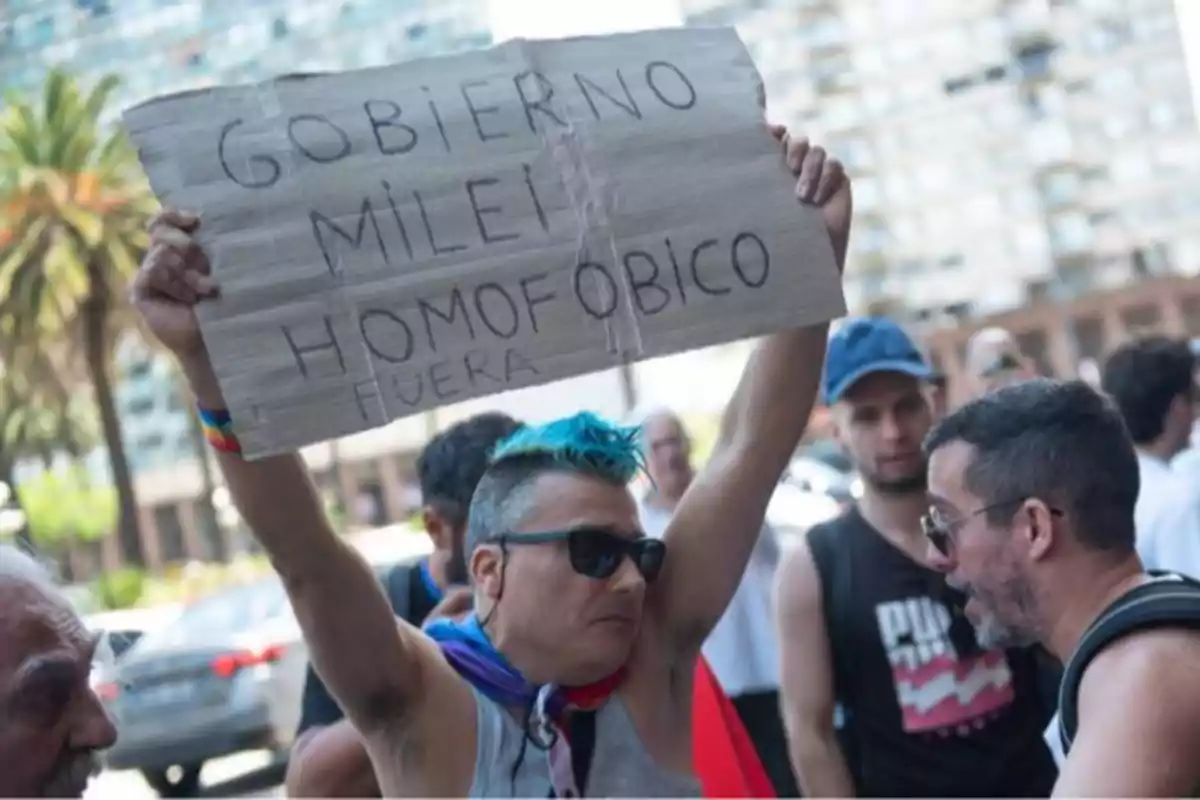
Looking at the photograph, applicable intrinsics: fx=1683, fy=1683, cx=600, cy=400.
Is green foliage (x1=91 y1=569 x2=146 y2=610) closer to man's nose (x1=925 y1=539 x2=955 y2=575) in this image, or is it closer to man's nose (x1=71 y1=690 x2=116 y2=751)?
man's nose (x1=925 y1=539 x2=955 y2=575)

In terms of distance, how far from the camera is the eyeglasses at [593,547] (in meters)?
2.53

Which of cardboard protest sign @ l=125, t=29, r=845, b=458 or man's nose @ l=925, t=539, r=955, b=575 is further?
man's nose @ l=925, t=539, r=955, b=575

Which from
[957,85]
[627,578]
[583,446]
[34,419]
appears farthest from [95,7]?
[627,578]

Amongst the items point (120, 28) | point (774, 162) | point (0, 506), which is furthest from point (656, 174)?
point (120, 28)

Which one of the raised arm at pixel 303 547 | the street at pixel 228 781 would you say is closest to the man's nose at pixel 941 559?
the raised arm at pixel 303 547

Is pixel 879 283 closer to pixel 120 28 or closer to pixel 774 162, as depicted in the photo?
pixel 120 28

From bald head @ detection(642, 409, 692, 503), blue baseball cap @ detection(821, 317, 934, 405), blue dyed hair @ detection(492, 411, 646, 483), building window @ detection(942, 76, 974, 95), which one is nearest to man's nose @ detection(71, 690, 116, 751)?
blue dyed hair @ detection(492, 411, 646, 483)

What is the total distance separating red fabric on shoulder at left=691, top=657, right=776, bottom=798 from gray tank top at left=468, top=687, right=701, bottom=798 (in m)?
0.09

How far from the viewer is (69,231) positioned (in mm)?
25453

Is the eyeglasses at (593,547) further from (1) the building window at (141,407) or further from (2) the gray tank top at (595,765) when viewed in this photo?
(1) the building window at (141,407)

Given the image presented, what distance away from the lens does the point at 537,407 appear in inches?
205

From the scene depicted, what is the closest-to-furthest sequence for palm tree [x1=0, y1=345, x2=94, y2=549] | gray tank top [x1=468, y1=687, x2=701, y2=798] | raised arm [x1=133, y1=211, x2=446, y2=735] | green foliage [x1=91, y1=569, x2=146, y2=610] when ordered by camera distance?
raised arm [x1=133, y1=211, x2=446, y2=735] → gray tank top [x1=468, y1=687, x2=701, y2=798] → green foliage [x1=91, y1=569, x2=146, y2=610] → palm tree [x1=0, y1=345, x2=94, y2=549]

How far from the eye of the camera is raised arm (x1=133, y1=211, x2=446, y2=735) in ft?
6.89

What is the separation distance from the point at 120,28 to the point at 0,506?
122 feet
